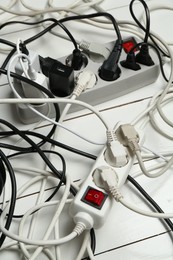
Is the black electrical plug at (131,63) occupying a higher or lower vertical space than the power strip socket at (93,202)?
higher

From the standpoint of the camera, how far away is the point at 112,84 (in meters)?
0.60

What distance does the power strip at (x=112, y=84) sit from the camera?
1.93ft

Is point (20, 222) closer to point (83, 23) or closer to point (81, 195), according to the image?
point (81, 195)

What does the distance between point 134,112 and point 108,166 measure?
0.55 feet

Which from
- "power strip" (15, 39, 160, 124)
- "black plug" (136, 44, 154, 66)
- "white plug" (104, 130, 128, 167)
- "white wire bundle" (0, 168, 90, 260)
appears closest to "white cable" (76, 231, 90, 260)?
"white wire bundle" (0, 168, 90, 260)

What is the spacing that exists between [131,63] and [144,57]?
27 mm

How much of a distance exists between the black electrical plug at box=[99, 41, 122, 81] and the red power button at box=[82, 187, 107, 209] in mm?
232

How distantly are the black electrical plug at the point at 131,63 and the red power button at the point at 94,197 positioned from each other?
26 cm

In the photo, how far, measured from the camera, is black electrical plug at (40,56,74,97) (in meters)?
0.55

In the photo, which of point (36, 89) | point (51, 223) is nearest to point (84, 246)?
point (51, 223)

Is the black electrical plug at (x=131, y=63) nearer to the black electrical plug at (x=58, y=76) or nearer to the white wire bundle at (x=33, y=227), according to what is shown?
the black electrical plug at (x=58, y=76)

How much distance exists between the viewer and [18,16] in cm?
73

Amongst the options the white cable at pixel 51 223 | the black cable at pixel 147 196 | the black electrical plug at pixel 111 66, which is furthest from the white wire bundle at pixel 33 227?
the black electrical plug at pixel 111 66

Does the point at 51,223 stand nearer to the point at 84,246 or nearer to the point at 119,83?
the point at 84,246
